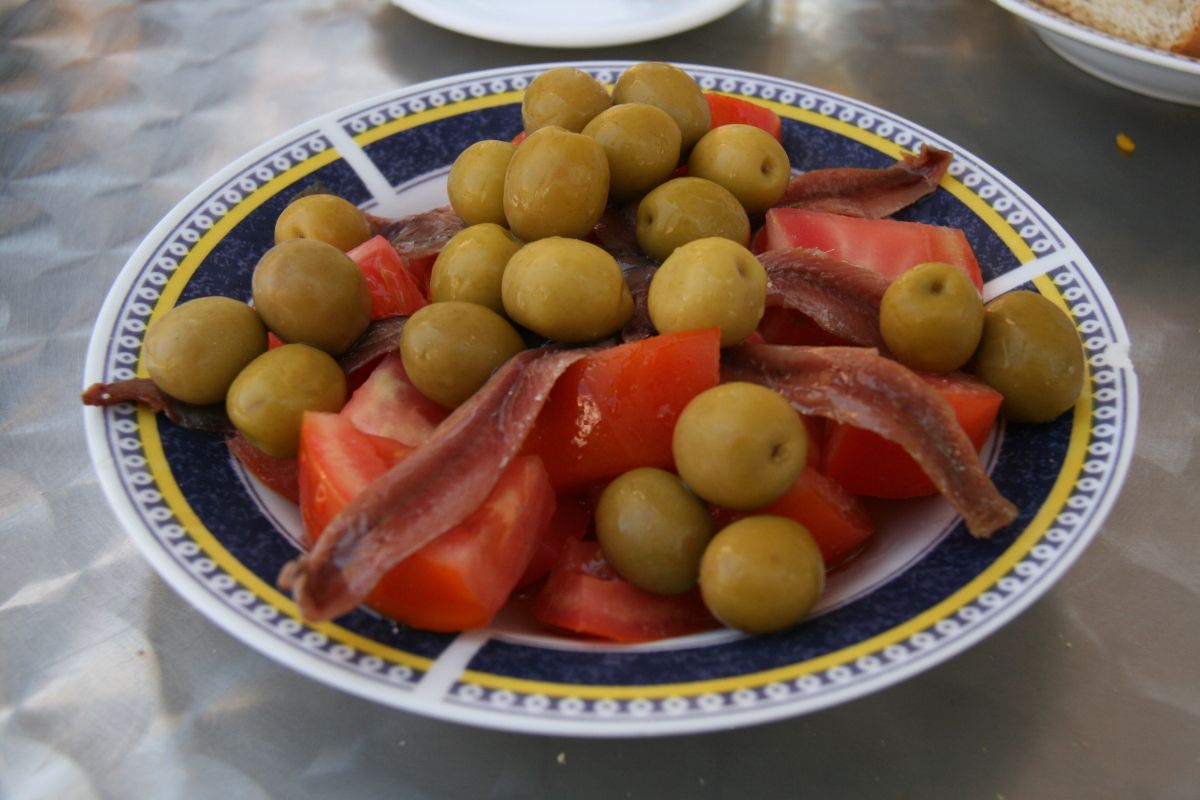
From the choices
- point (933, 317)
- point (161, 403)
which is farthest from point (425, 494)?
point (933, 317)

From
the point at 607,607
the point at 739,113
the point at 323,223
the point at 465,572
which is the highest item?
the point at 739,113

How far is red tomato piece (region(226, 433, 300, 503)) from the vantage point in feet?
4.44

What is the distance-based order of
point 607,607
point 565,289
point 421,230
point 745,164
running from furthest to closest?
point 421,230 < point 745,164 < point 565,289 < point 607,607

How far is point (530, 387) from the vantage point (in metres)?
1.27

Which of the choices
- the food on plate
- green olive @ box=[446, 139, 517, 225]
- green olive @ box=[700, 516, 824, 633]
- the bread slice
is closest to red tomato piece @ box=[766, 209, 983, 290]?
the food on plate

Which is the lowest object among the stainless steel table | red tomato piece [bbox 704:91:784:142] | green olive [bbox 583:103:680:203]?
the stainless steel table

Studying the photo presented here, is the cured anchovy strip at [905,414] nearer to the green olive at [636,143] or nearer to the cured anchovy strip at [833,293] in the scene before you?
the cured anchovy strip at [833,293]

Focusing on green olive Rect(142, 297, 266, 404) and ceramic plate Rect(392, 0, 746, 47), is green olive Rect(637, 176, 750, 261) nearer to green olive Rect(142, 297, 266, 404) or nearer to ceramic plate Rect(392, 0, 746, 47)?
green olive Rect(142, 297, 266, 404)

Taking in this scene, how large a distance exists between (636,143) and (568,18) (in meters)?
1.18

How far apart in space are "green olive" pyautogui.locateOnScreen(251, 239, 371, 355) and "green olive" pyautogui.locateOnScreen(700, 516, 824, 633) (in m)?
0.63

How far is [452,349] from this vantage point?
131 centimetres

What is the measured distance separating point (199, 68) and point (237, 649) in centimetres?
186

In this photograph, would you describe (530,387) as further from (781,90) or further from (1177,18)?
(1177,18)

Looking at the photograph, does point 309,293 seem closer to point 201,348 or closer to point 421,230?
point 201,348
